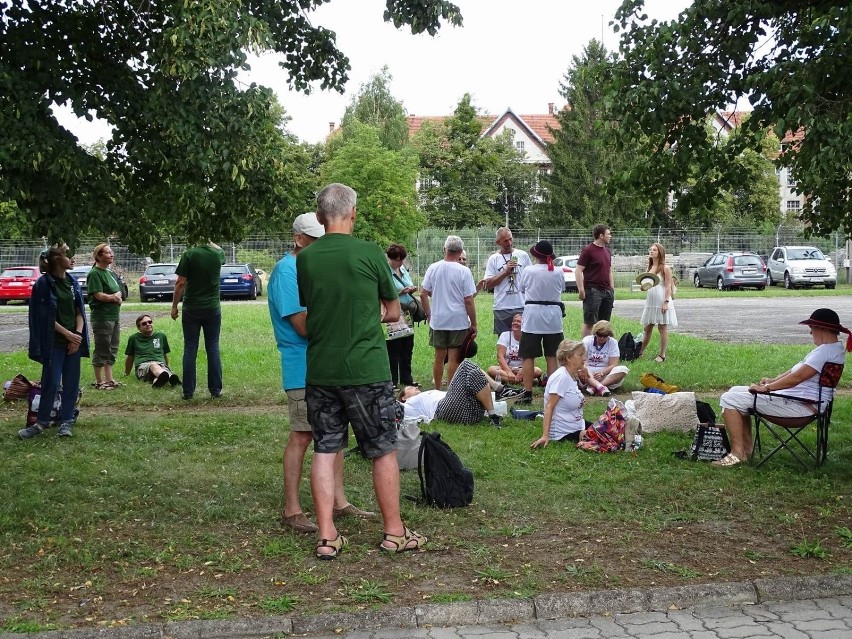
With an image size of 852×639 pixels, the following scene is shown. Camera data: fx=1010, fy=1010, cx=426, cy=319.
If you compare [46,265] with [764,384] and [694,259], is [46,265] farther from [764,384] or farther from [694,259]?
[694,259]

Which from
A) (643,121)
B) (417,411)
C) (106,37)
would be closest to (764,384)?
(643,121)

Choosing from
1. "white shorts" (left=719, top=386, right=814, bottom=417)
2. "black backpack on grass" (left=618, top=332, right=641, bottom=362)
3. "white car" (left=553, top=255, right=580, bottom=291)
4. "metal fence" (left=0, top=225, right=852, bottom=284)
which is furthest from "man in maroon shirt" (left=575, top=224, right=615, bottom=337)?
"metal fence" (left=0, top=225, right=852, bottom=284)

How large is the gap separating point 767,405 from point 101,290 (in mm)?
8640

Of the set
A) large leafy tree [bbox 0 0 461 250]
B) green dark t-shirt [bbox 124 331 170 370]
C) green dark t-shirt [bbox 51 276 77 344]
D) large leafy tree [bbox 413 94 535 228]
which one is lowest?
green dark t-shirt [bbox 124 331 170 370]

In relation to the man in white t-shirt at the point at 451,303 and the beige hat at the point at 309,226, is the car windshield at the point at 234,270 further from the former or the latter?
the beige hat at the point at 309,226

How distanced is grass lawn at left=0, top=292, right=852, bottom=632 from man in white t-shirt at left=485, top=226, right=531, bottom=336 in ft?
9.84

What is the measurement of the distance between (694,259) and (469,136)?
24.1 m

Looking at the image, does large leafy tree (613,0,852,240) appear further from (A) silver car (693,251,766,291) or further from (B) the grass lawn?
(A) silver car (693,251,766,291)

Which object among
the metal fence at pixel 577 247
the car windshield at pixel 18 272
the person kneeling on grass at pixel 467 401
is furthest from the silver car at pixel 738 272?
the person kneeling on grass at pixel 467 401

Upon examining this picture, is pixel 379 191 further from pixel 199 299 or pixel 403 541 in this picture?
pixel 403 541

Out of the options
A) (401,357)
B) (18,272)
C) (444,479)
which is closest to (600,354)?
(401,357)

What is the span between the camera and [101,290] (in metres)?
13.0

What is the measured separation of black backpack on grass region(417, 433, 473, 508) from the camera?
6.82 metres

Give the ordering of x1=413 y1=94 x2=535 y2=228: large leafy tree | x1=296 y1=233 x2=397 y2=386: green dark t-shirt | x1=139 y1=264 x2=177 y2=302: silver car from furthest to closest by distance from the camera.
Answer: x1=413 y1=94 x2=535 y2=228: large leafy tree
x1=139 y1=264 x2=177 y2=302: silver car
x1=296 y1=233 x2=397 y2=386: green dark t-shirt
